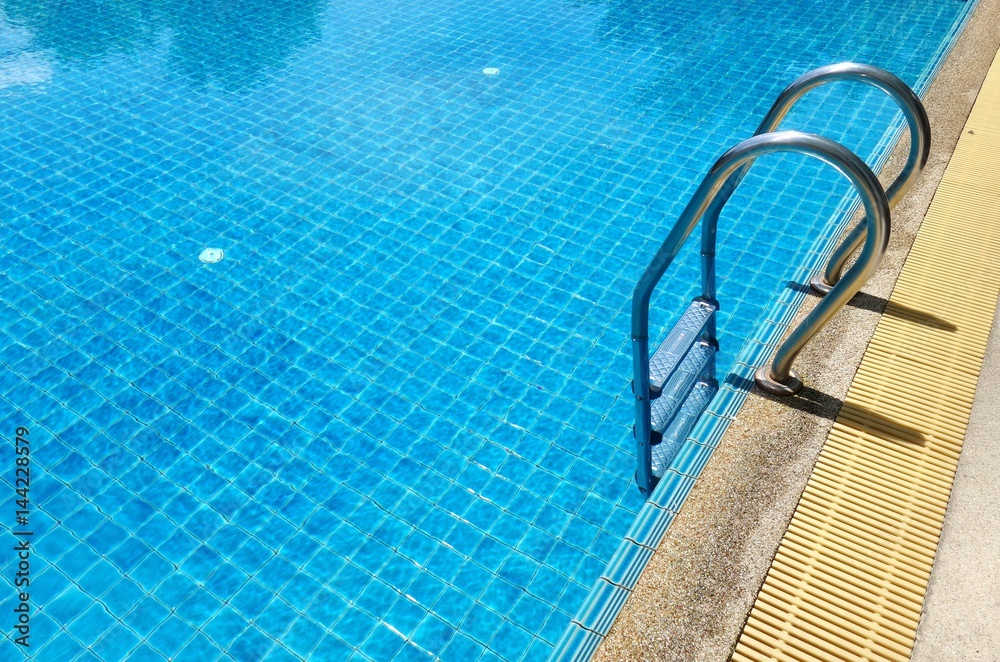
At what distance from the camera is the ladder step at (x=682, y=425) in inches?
161

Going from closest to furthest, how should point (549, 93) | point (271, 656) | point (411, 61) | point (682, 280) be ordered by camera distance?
point (271, 656) → point (682, 280) → point (549, 93) → point (411, 61)

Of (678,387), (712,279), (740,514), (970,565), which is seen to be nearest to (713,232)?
(712,279)

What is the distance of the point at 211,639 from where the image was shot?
363cm

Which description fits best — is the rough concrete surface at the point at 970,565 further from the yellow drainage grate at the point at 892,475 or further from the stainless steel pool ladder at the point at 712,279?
the stainless steel pool ladder at the point at 712,279

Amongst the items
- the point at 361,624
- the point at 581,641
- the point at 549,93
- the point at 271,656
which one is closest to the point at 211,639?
the point at 271,656

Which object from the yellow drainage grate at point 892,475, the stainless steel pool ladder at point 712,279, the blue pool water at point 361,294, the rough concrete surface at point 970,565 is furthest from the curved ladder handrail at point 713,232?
the rough concrete surface at point 970,565

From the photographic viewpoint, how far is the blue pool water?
3838 millimetres

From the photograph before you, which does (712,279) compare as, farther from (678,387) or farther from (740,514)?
(740,514)

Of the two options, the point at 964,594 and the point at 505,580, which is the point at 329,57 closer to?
the point at 505,580

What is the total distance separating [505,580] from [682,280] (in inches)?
99.9

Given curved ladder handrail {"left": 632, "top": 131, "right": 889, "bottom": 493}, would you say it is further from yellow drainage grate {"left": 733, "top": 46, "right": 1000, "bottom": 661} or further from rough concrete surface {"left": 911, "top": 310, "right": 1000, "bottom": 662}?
rough concrete surface {"left": 911, "top": 310, "right": 1000, "bottom": 662}

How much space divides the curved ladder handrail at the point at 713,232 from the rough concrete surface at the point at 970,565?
3.20ft

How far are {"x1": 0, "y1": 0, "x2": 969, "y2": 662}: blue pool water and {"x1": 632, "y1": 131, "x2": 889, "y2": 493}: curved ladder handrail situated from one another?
2.36 feet

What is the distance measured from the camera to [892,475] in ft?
12.2
